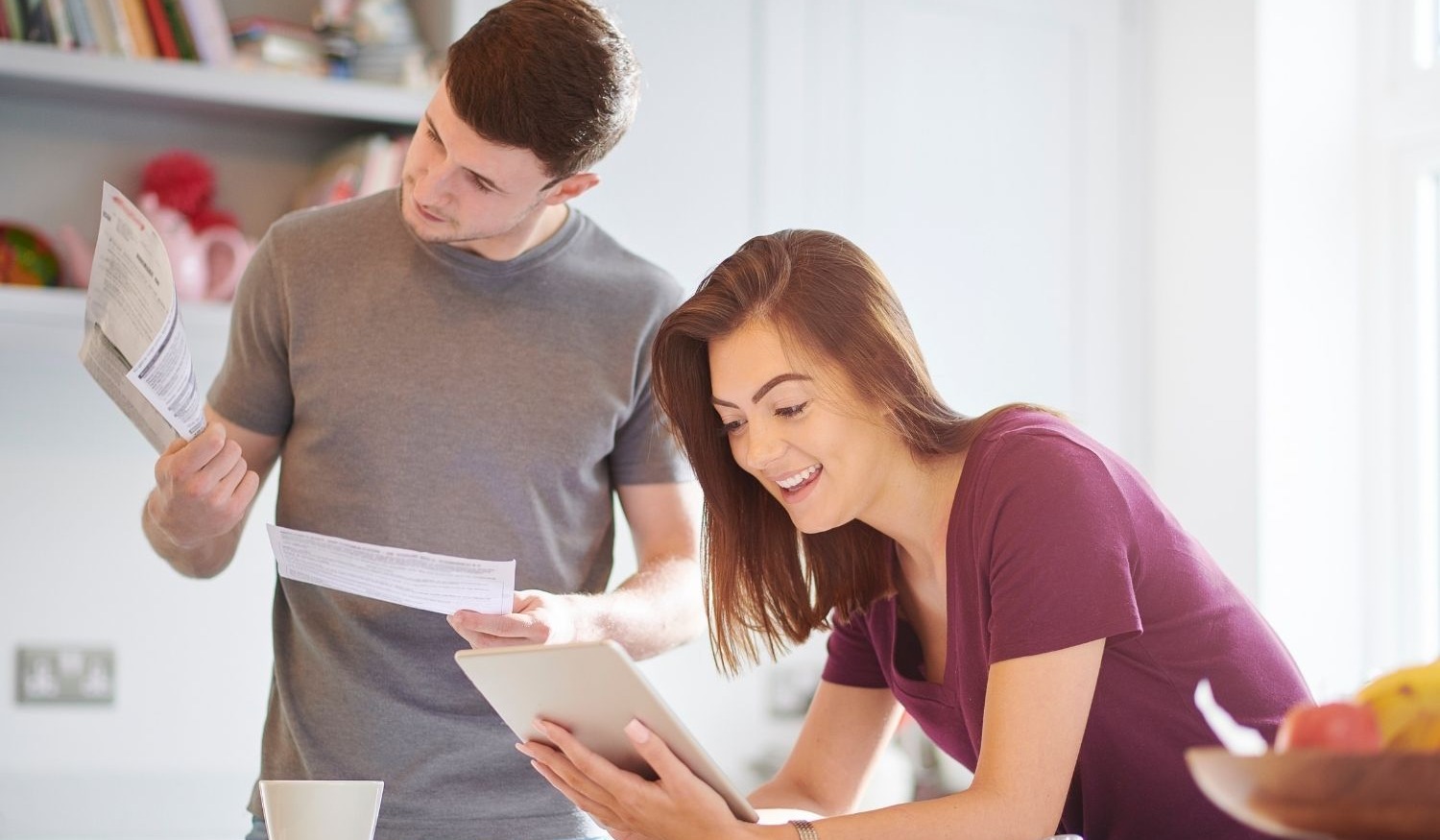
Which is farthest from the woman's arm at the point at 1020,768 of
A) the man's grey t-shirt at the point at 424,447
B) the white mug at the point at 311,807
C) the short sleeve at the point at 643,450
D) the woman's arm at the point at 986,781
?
the short sleeve at the point at 643,450

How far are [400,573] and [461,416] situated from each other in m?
0.34

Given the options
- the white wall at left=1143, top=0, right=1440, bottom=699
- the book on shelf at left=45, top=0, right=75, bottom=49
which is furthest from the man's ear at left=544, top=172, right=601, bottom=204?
the white wall at left=1143, top=0, right=1440, bottom=699

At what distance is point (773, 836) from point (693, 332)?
53cm

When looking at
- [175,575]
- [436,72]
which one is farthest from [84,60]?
[175,575]

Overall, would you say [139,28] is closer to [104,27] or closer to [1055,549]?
[104,27]

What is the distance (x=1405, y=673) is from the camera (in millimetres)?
747

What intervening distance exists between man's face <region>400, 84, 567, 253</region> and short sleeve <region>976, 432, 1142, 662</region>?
0.61m

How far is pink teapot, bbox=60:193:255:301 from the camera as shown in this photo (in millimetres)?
2318

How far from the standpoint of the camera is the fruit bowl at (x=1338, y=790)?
2.16 feet

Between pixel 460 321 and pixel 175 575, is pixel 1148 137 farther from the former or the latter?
pixel 175 575

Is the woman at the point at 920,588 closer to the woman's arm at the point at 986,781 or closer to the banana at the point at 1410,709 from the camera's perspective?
the woman's arm at the point at 986,781

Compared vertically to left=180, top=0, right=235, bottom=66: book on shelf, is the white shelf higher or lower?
lower

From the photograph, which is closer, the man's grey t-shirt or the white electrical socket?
the man's grey t-shirt

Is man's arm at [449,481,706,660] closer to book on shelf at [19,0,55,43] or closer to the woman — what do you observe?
the woman
